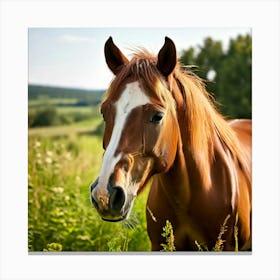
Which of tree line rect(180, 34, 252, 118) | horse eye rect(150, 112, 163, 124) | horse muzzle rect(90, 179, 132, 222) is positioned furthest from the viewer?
tree line rect(180, 34, 252, 118)

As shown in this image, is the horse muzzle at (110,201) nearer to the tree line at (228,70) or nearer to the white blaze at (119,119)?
the white blaze at (119,119)

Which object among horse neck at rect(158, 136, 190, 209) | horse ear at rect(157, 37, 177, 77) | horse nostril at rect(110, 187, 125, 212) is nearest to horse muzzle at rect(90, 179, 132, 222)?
horse nostril at rect(110, 187, 125, 212)

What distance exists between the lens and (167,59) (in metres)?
2.34

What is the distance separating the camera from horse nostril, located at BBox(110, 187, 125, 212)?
7.09ft

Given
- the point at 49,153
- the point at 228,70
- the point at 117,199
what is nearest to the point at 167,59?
the point at 117,199

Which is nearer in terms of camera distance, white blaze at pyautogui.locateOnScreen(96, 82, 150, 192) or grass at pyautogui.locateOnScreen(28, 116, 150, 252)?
white blaze at pyautogui.locateOnScreen(96, 82, 150, 192)

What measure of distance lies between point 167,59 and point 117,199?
65cm

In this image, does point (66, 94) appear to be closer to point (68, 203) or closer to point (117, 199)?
point (68, 203)

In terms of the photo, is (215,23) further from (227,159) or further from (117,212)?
(117,212)

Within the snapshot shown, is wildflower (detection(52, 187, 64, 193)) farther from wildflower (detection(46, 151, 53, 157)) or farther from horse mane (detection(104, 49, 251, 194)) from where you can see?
horse mane (detection(104, 49, 251, 194))

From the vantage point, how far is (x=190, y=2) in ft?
9.56
